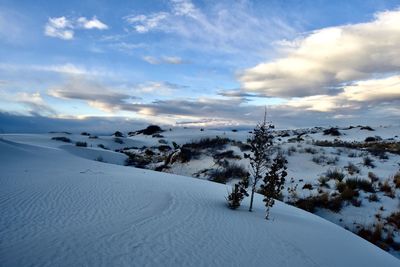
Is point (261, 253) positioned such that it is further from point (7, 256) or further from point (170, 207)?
point (7, 256)

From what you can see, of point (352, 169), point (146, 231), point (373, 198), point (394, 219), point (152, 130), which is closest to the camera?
point (146, 231)

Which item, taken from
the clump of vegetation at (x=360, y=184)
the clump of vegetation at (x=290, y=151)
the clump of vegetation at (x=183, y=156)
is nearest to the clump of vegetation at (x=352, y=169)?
the clump of vegetation at (x=360, y=184)

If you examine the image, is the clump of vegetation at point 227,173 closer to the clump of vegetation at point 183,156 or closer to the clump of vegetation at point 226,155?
the clump of vegetation at point 226,155

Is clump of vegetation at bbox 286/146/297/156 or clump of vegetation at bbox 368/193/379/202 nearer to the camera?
clump of vegetation at bbox 368/193/379/202

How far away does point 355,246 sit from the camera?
608 centimetres

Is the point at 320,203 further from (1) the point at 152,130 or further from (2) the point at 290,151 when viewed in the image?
(1) the point at 152,130

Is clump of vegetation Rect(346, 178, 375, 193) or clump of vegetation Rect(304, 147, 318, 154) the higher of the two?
clump of vegetation Rect(304, 147, 318, 154)

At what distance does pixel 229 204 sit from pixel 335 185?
6139 millimetres

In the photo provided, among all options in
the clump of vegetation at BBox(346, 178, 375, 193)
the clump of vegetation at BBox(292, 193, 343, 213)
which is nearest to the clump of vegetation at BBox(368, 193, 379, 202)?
the clump of vegetation at BBox(346, 178, 375, 193)

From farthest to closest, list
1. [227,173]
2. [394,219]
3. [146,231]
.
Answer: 1. [227,173]
2. [394,219]
3. [146,231]

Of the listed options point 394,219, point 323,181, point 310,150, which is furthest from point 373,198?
point 310,150

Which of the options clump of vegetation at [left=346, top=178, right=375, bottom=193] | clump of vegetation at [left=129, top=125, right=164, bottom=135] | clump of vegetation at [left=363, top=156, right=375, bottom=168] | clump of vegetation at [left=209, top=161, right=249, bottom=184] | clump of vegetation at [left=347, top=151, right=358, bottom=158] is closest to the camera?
clump of vegetation at [left=346, top=178, right=375, bottom=193]

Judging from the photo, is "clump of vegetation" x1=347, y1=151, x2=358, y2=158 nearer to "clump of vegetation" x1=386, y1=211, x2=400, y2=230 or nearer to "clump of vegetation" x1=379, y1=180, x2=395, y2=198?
"clump of vegetation" x1=379, y1=180, x2=395, y2=198

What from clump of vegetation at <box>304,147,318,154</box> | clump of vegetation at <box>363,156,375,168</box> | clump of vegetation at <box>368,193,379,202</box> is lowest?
clump of vegetation at <box>368,193,379,202</box>
